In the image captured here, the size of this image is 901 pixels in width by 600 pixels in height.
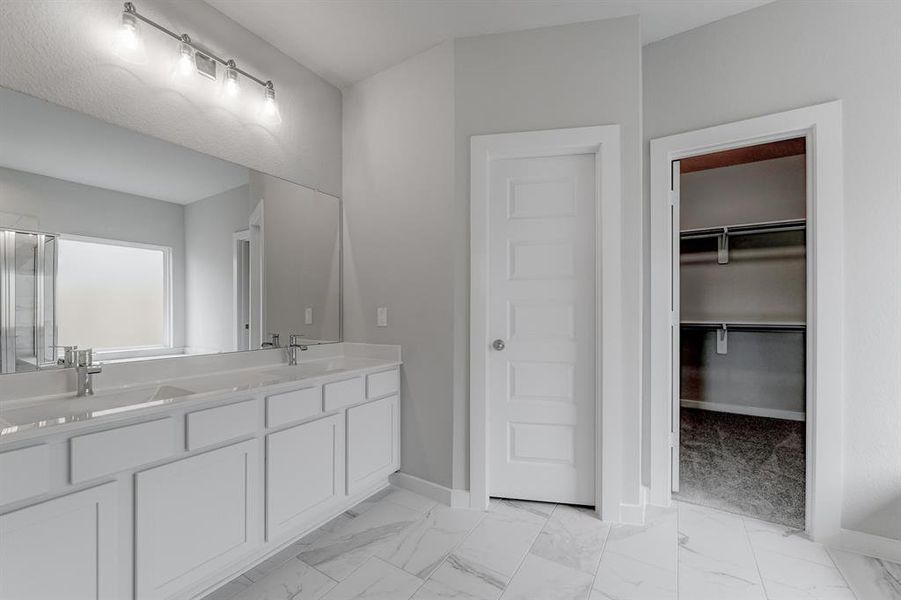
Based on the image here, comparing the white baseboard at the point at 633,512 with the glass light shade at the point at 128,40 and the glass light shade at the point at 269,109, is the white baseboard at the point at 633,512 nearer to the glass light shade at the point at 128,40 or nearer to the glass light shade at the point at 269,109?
the glass light shade at the point at 269,109

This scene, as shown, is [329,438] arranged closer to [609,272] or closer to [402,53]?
[609,272]

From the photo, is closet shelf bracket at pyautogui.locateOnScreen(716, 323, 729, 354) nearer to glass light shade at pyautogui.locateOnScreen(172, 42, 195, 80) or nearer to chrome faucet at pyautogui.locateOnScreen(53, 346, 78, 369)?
glass light shade at pyautogui.locateOnScreen(172, 42, 195, 80)

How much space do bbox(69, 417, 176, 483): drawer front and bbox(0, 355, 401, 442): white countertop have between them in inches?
2.3

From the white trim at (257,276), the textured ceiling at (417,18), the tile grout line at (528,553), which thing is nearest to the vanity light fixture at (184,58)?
the textured ceiling at (417,18)

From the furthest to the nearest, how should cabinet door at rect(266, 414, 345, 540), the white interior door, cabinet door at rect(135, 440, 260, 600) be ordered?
the white interior door < cabinet door at rect(266, 414, 345, 540) < cabinet door at rect(135, 440, 260, 600)

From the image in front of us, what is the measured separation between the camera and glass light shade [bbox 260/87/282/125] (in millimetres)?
2336

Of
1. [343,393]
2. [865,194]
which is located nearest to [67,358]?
[343,393]

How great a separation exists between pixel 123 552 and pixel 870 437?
3085 millimetres

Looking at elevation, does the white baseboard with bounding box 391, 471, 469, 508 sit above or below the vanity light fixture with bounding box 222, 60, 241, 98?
below

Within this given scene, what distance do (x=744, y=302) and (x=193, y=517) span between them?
15.5 ft

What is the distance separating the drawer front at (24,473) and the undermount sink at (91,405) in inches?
4.7

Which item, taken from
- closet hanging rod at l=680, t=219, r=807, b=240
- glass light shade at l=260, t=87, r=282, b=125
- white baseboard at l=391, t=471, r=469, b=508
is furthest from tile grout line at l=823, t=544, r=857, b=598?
glass light shade at l=260, t=87, r=282, b=125

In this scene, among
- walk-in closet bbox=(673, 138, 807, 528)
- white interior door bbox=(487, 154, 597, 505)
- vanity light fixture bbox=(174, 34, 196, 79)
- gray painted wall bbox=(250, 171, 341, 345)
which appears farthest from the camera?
walk-in closet bbox=(673, 138, 807, 528)

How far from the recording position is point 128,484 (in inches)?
52.1
